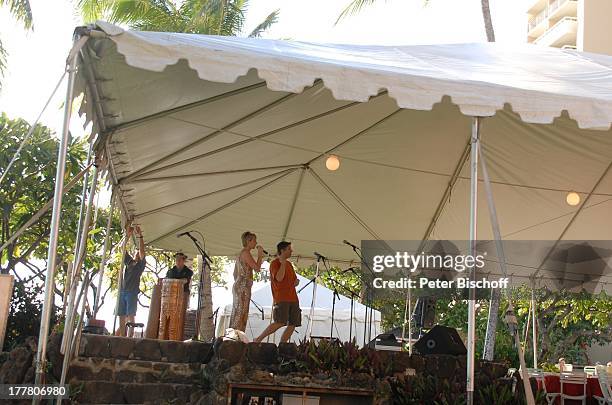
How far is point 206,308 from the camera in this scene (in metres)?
10.3

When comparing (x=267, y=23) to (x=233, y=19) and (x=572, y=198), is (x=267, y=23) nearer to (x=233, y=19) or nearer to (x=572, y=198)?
(x=233, y=19)

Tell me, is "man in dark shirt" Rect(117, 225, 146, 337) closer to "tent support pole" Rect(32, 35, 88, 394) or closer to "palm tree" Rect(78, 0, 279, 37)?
"tent support pole" Rect(32, 35, 88, 394)

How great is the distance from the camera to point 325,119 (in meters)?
7.84

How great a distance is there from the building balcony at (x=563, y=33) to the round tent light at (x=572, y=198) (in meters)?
34.3

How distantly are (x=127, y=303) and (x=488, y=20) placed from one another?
899cm

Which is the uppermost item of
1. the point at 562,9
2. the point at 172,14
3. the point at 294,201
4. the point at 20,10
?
the point at 562,9

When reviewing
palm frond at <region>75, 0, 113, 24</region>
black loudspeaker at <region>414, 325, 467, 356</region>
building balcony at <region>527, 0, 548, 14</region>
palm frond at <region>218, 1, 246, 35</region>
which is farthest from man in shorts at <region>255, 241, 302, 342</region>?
building balcony at <region>527, 0, 548, 14</region>

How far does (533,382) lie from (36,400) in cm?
415

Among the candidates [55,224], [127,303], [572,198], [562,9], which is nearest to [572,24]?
[562,9]

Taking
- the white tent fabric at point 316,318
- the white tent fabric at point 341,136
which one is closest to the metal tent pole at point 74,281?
the white tent fabric at point 341,136

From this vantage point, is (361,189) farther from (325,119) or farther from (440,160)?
(325,119)

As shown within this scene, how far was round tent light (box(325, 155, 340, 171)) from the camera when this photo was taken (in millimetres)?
9055

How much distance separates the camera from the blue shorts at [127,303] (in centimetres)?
973

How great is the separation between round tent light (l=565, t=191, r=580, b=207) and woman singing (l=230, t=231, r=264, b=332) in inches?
156
